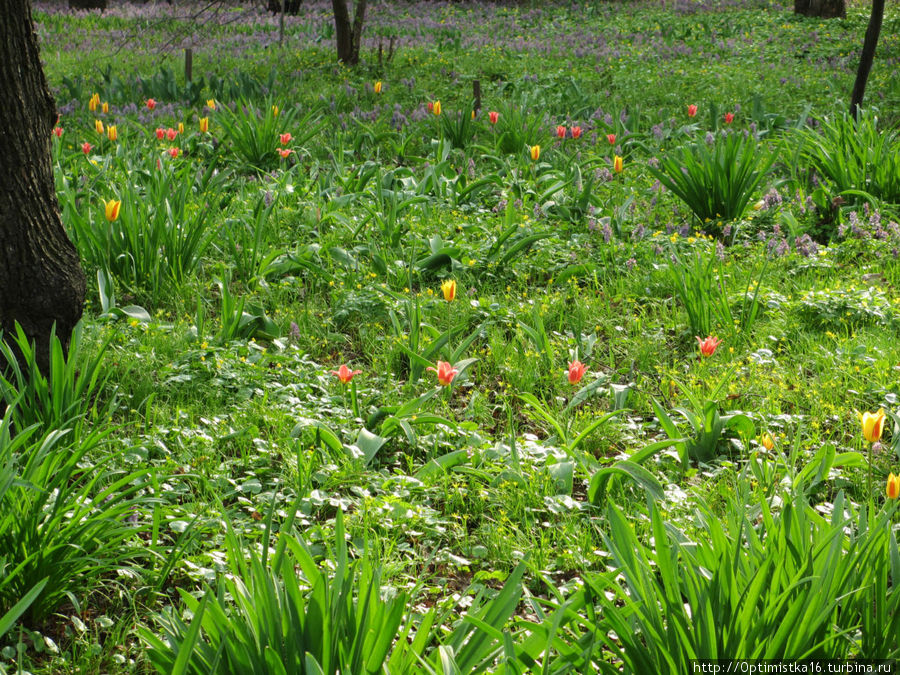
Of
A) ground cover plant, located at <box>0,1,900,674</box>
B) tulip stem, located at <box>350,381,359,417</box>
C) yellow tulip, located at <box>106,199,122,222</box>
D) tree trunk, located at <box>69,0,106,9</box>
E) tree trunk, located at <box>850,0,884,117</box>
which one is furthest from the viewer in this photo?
tree trunk, located at <box>69,0,106,9</box>

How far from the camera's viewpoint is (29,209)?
8.84 ft

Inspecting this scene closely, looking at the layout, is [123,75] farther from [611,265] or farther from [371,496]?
[371,496]

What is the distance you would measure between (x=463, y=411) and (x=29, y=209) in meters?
1.69

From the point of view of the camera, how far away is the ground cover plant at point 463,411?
1646mm

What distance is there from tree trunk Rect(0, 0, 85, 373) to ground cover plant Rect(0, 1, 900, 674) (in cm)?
16

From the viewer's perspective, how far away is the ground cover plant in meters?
1.65

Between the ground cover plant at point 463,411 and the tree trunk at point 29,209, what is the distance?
0.16 meters

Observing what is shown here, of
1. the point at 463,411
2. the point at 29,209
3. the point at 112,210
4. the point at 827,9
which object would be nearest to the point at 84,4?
the point at 827,9

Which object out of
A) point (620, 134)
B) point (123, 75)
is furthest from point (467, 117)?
point (123, 75)

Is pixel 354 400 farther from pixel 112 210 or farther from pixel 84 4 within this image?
pixel 84 4

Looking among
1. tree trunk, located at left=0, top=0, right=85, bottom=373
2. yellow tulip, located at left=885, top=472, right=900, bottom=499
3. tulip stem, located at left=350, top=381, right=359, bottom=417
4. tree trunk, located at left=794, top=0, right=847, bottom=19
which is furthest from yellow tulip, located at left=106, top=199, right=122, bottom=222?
tree trunk, located at left=794, top=0, right=847, bottom=19

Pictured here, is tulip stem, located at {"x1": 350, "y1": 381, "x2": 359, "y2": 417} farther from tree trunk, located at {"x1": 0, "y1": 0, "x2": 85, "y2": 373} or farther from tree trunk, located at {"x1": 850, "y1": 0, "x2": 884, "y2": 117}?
tree trunk, located at {"x1": 850, "y1": 0, "x2": 884, "y2": 117}

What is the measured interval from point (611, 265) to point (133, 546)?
2888 mm

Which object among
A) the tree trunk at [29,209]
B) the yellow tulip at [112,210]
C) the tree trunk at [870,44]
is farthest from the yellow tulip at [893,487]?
the tree trunk at [870,44]
